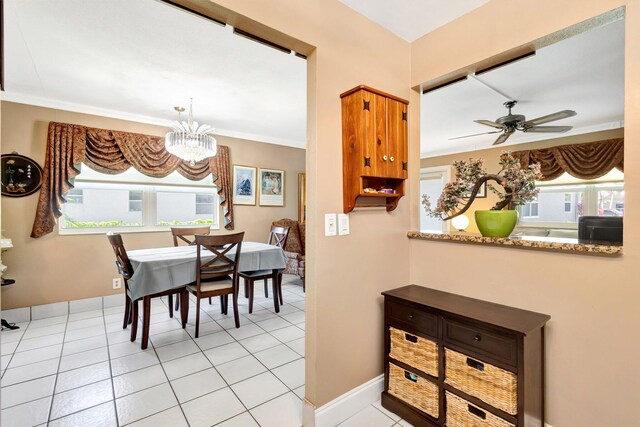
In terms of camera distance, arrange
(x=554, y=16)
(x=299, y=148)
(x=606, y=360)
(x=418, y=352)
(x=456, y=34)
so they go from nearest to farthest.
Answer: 1. (x=606, y=360)
2. (x=554, y=16)
3. (x=418, y=352)
4. (x=456, y=34)
5. (x=299, y=148)

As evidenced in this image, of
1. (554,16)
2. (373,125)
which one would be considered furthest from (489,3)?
(373,125)

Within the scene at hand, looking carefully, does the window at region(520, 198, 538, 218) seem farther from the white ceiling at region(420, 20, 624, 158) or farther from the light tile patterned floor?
the light tile patterned floor

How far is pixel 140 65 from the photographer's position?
2568 millimetres

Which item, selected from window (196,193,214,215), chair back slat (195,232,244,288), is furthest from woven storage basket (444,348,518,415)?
window (196,193,214,215)

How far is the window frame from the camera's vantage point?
12.0 feet

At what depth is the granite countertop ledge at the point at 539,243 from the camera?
1.39 m

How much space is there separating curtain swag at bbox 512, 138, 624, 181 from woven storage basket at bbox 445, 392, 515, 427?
373 cm

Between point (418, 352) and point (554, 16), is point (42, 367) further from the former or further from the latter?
point (554, 16)

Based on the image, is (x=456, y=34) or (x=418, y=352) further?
(x=456, y=34)

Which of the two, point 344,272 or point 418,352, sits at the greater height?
point 344,272

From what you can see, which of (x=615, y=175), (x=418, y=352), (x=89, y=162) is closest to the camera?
(x=418, y=352)

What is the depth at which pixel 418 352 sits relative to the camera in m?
1.71

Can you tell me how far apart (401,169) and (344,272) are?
2.47 feet

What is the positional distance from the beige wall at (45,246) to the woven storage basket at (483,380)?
12.8 ft
